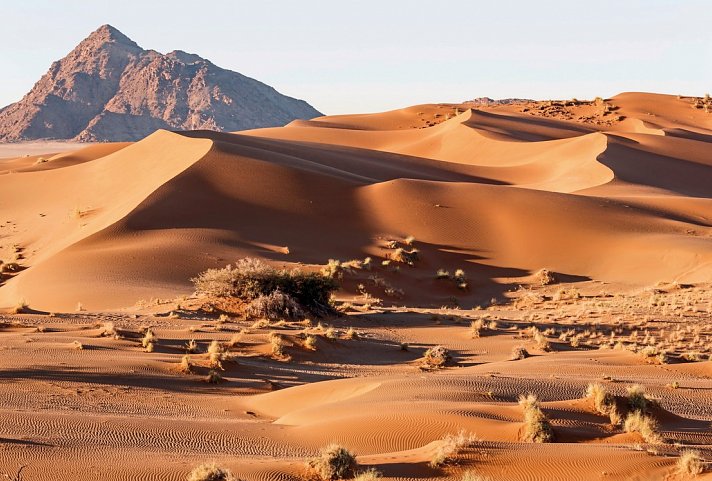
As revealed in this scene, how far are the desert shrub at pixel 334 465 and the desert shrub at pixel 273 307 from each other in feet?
46.5

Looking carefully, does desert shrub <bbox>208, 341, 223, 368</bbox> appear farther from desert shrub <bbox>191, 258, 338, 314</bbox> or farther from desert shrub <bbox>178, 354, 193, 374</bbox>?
desert shrub <bbox>191, 258, 338, 314</bbox>

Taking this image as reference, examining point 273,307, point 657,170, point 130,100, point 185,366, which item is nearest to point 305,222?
point 273,307

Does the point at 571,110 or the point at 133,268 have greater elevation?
the point at 571,110

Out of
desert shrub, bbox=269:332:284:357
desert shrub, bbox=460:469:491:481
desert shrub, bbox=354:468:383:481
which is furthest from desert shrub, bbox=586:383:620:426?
desert shrub, bbox=269:332:284:357

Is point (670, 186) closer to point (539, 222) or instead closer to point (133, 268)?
point (539, 222)

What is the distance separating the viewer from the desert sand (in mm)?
10273

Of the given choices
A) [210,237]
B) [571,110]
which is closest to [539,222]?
[210,237]

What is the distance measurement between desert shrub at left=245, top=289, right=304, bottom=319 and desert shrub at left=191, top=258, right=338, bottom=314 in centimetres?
39

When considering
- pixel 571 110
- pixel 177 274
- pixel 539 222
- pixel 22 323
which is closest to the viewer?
pixel 22 323

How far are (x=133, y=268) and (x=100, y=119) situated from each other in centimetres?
13900

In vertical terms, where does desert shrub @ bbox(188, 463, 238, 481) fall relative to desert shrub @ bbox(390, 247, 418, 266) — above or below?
above

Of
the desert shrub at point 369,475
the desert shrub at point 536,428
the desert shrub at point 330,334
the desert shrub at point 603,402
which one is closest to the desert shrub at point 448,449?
the desert shrub at point 369,475

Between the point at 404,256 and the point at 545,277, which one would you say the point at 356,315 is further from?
the point at 545,277

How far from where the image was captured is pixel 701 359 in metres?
20.1
